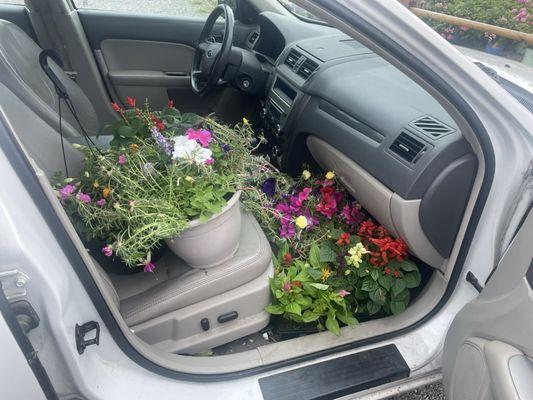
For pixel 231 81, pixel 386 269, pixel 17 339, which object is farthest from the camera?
pixel 231 81

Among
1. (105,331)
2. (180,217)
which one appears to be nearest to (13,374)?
(105,331)

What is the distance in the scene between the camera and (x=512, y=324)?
33.8 inches

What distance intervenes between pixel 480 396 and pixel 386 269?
0.54 metres

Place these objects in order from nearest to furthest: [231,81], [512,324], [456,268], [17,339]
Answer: [17,339] → [512,324] → [456,268] → [231,81]

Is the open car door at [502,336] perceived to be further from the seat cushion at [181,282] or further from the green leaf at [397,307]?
the seat cushion at [181,282]

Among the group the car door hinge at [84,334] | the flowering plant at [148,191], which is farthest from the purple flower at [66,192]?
the car door hinge at [84,334]

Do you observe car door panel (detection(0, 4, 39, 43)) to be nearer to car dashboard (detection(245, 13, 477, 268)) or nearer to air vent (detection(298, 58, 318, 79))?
car dashboard (detection(245, 13, 477, 268))

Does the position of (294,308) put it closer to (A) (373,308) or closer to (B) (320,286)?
(B) (320,286)

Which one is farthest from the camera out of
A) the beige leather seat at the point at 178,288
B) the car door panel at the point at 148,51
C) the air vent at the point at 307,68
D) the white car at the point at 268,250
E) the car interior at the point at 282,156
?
the car door panel at the point at 148,51

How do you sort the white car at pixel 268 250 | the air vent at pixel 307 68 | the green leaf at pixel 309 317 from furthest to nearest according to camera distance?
the air vent at pixel 307 68
the green leaf at pixel 309 317
the white car at pixel 268 250

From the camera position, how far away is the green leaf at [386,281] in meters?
1.38

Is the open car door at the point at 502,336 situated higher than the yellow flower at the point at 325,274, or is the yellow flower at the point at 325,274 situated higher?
the open car door at the point at 502,336

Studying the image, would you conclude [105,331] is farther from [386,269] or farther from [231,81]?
[231,81]

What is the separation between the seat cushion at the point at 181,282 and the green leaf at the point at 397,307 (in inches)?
18.7
